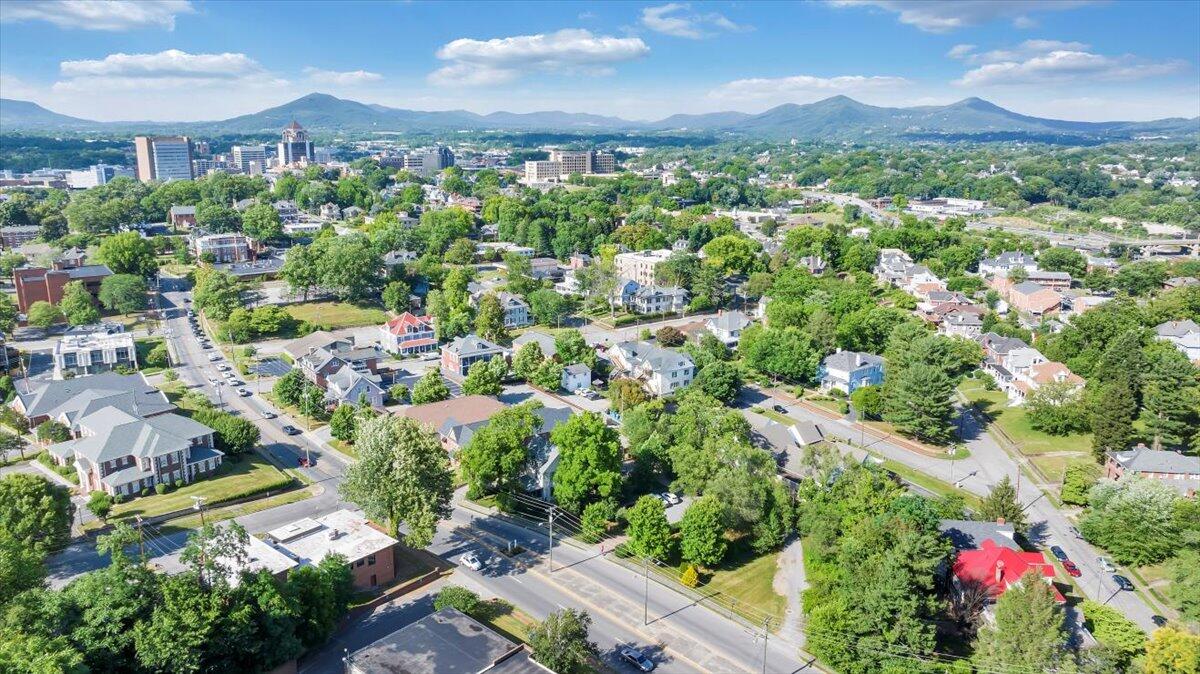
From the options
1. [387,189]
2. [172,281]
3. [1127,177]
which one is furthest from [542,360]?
[1127,177]

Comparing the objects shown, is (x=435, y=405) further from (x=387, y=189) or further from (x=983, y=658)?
(x=387, y=189)

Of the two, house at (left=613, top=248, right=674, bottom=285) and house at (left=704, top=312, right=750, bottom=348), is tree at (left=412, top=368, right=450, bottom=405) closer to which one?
house at (left=704, top=312, right=750, bottom=348)

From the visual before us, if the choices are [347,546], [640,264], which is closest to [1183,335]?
[640,264]

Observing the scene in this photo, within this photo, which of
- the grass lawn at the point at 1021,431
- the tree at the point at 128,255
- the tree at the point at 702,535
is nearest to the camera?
the tree at the point at 702,535

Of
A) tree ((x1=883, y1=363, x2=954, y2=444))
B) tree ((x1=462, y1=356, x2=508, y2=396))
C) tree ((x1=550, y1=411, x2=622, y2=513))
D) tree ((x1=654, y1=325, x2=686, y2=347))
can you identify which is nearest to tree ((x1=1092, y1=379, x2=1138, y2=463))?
tree ((x1=883, y1=363, x2=954, y2=444))

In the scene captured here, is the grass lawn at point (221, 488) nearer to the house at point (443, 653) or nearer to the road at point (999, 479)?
the house at point (443, 653)

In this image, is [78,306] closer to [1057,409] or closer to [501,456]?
[501,456]

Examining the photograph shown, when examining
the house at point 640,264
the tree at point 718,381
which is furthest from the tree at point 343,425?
the house at point 640,264
